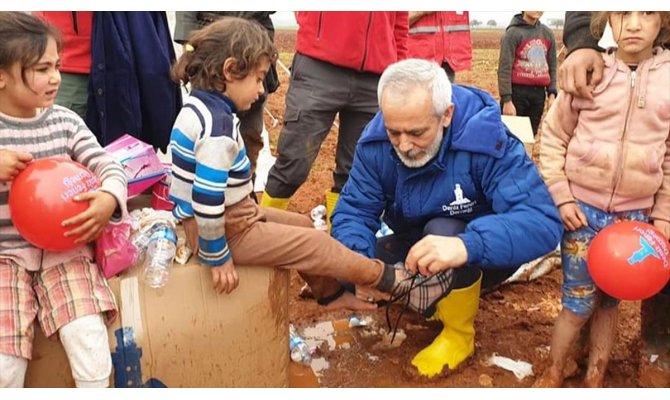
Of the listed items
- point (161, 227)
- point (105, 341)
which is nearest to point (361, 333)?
point (161, 227)

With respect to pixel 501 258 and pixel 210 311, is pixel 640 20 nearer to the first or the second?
pixel 501 258

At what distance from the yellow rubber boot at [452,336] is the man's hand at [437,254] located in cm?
38

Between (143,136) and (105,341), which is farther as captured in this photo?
(143,136)

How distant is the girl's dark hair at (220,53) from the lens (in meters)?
2.77

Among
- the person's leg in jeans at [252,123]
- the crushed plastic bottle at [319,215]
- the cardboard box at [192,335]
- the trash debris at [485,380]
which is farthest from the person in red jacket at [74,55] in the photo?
the trash debris at [485,380]

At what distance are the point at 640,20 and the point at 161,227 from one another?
2.03 metres

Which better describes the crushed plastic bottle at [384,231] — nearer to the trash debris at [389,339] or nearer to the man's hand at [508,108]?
the trash debris at [389,339]

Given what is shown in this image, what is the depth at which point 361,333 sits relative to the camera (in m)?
3.65

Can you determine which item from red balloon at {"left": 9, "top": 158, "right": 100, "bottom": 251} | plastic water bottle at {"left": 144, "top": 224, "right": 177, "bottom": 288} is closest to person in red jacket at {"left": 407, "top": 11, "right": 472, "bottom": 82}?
Result: plastic water bottle at {"left": 144, "top": 224, "right": 177, "bottom": 288}

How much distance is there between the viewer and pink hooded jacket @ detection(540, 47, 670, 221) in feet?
9.12

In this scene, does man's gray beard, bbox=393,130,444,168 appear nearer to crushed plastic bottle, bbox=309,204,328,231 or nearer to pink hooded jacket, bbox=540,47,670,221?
pink hooded jacket, bbox=540,47,670,221

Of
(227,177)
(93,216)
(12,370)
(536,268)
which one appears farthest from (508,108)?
(12,370)

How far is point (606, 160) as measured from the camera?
2824 mm

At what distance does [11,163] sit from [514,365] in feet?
7.52
